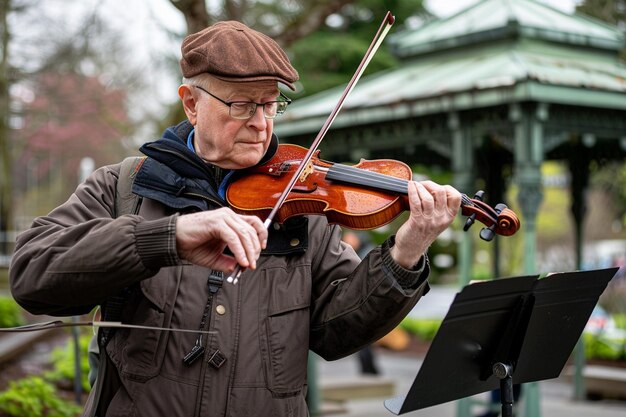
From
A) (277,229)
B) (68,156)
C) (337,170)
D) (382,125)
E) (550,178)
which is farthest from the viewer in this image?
(68,156)

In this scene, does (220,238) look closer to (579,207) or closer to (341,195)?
(341,195)

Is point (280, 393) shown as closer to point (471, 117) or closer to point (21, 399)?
point (21, 399)

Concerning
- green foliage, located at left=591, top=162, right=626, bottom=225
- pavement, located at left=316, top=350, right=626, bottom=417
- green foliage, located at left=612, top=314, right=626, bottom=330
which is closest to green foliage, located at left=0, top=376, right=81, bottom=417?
pavement, located at left=316, top=350, right=626, bottom=417

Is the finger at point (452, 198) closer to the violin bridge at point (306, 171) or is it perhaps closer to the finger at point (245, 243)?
the violin bridge at point (306, 171)

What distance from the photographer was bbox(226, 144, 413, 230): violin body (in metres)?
2.44

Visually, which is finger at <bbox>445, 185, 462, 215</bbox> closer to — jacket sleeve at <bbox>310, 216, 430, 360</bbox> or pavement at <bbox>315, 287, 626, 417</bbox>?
jacket sleeve at <bbox>310, 216, 430, 360</bbox>

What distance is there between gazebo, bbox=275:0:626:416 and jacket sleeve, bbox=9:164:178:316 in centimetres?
412

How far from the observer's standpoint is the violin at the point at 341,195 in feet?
7.99

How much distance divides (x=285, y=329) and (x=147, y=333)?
37cm

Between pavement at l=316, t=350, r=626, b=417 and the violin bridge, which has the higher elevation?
the violin bridge

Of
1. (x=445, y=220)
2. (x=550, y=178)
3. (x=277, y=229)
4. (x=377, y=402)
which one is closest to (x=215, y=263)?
(x=277, y=229)

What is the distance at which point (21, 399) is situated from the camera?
5359 mm

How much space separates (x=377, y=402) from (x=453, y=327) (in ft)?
21.6

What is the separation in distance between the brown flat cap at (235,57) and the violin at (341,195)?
0.29m
